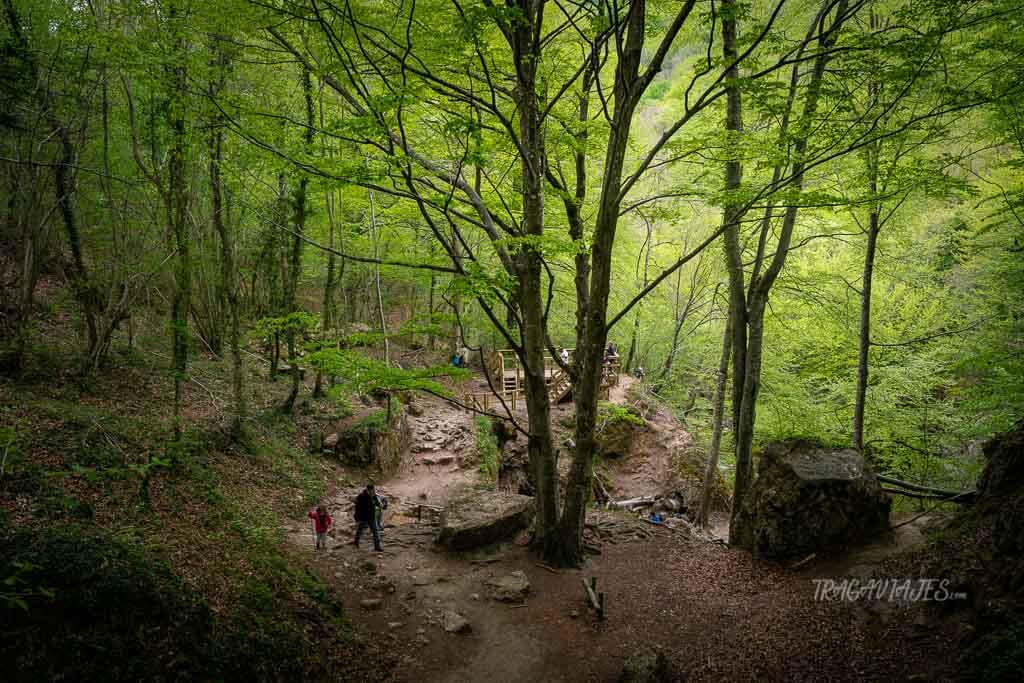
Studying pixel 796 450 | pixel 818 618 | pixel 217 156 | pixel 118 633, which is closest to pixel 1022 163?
pixel 796 450

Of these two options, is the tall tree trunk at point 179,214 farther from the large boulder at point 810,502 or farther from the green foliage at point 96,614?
the large boulder at point 810,502

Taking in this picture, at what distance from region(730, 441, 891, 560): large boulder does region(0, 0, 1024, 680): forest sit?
444 millimetres

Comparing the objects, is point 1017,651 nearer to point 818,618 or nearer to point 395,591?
point 818,618

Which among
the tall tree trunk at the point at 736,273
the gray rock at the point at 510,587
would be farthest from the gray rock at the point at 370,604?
the tall tree trunk at the point at 736,273

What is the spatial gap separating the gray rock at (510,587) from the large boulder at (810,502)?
4326 millimetres

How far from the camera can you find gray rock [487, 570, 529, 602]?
23.7ft

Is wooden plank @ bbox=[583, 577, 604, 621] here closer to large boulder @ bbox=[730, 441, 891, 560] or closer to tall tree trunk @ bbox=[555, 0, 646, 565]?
tall tree trunk @ bbox=[555, 0, 646, 565]

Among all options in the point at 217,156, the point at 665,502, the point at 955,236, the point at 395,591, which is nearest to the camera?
the point at 395,591

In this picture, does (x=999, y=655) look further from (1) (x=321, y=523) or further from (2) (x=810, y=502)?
(1) (x=321, y=523)

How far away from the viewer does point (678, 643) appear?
6277mm

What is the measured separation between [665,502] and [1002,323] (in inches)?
355

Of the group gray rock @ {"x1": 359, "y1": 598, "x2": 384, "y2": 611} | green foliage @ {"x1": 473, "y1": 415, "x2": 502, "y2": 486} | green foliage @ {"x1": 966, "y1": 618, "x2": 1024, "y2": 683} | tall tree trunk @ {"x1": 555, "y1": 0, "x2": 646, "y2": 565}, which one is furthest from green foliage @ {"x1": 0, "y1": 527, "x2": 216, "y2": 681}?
green foliage @ {"x1": 473, "y1": 415, "x2": 502, "y2": 486}

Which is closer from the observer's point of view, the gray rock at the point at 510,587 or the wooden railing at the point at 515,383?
the gray rock at the point at 510,587

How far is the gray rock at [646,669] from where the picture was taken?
5.19m
